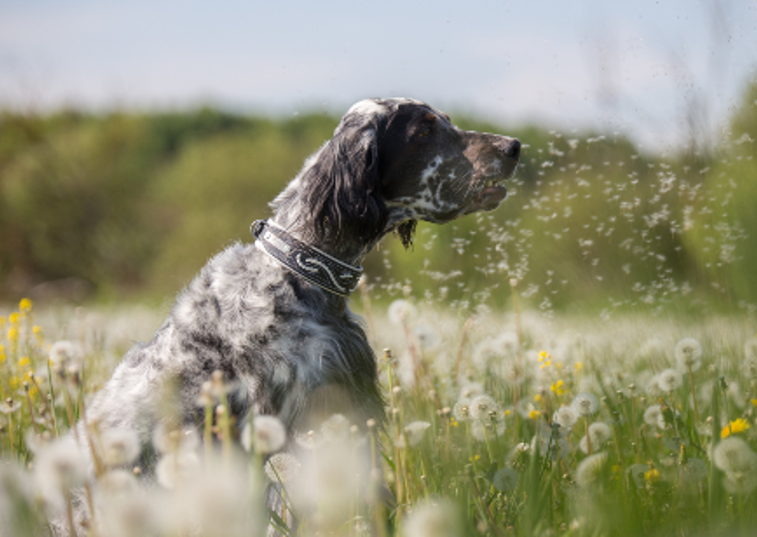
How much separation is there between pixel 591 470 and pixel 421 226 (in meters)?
7.02

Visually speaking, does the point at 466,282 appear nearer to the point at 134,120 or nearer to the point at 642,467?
the point at 642,467

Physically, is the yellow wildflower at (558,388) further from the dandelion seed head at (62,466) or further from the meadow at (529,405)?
the dandelion seed head at (62,466)

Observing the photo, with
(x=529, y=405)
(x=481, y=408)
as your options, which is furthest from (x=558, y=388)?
(x=481, y=408)

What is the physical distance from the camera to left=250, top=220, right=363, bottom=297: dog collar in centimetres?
250

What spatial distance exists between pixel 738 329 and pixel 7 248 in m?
26.1

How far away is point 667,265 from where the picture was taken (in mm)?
2410

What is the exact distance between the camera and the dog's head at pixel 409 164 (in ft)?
9.09

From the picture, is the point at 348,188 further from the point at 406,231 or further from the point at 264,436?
the point at 264,436

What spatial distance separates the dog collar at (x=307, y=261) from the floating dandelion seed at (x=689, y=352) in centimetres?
122

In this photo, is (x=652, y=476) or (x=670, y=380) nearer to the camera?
(x=652, y=476)

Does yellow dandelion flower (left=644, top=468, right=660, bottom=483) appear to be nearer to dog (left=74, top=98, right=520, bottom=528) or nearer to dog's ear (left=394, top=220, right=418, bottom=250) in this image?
dog (left=74, top=98, right=520, bottom=528)

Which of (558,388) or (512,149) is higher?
(512,149)

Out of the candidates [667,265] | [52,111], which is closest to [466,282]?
[667,265]

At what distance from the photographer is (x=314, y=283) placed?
8.27 feet
